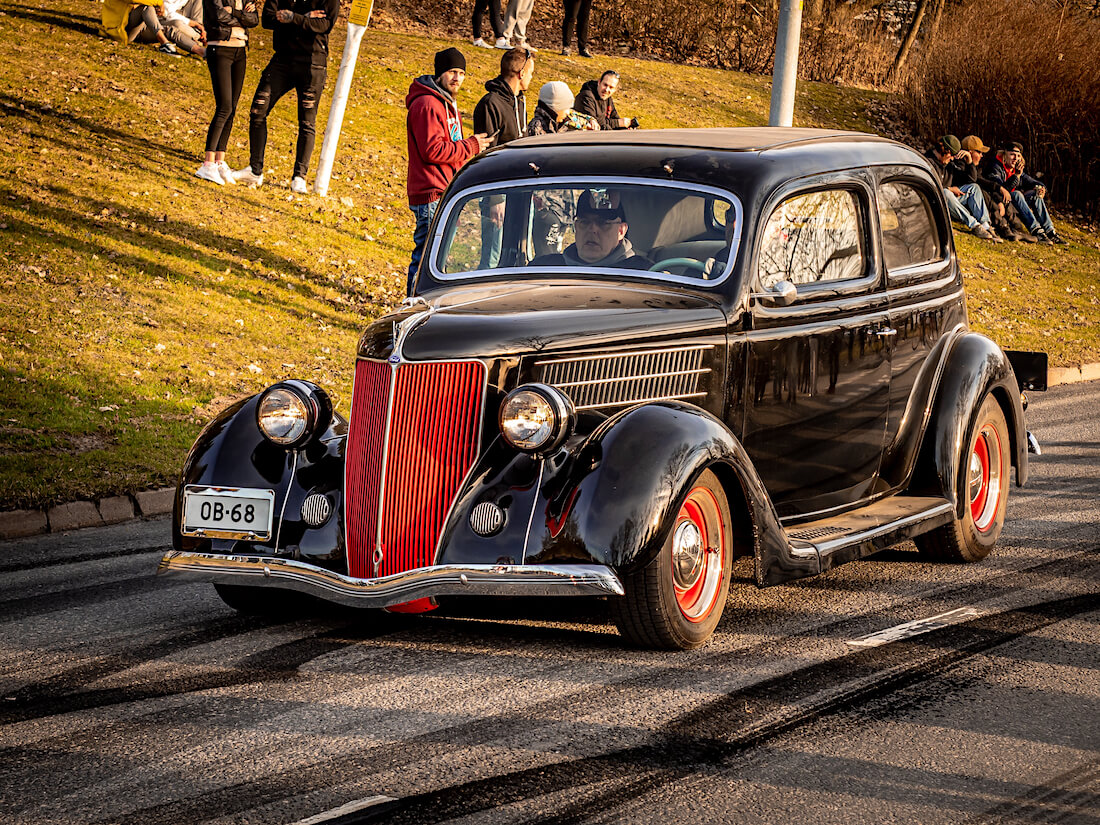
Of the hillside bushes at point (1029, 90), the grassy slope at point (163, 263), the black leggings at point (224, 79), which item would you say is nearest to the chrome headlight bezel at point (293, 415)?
the grassy slope at point (163, 263)

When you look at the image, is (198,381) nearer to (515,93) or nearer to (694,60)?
(515,93)

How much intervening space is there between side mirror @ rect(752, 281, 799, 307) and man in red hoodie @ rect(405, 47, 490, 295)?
621cm

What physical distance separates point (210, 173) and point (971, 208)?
534 inches

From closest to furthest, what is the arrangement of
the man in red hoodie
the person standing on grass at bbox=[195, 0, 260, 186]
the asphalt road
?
the asphalt road < the man in red hoodie < the person standing on grass at bbox=[195, 0, 260, 186]

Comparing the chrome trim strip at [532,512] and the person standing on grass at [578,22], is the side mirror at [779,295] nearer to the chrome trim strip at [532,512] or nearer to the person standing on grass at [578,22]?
the chrome trim strip at [532,512]

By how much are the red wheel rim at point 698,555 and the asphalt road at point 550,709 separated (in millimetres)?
202

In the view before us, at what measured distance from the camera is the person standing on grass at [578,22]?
25.6 meters

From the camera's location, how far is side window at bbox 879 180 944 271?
23.6 feet

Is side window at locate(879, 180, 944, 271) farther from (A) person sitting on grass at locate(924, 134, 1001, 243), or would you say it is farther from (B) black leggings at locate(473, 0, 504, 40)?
(B) black leggings at locate(473, 0, 504, 40)

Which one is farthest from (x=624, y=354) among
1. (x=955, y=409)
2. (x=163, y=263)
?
(x=163, y=263)

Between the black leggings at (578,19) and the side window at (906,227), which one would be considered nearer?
the side window at (906,227)

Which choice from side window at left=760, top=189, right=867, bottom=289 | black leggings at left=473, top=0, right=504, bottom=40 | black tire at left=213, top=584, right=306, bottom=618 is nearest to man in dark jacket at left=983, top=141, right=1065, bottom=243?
black leggings at left=473, top=0, right=504, bottom=40

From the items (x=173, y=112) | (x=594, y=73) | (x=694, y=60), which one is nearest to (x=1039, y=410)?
(x=173, y=112)

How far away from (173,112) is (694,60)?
17.2 metres
